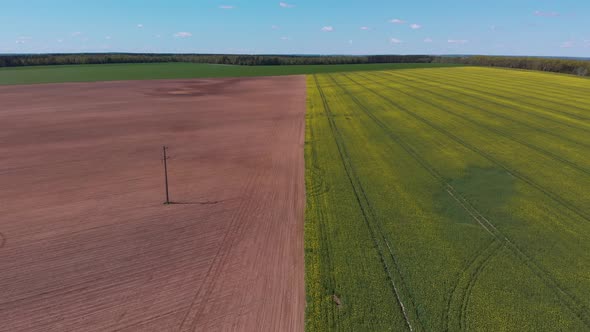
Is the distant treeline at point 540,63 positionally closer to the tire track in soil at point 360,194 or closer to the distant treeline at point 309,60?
the distant treeline at point 309,60

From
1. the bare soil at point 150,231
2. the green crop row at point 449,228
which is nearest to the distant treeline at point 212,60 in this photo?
the bare soil at point 150,231

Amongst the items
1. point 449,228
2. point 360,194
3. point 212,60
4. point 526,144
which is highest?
Answer: point 212,60

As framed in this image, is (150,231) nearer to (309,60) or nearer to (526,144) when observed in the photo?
(526,144)

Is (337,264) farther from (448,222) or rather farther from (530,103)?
(530,103)

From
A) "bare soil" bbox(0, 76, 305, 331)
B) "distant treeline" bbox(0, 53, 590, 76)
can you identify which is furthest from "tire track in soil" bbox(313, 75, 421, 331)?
"distant treeline" bbox(0, 53, 590, 76)

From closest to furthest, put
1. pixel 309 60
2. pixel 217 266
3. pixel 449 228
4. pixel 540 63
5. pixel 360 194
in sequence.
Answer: pixel 217 266 < pixel 449 228 < pixel 360 194 < pixel 540 63 < pixel 309 60

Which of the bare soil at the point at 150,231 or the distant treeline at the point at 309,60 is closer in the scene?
the bare soil at the point at 150,231

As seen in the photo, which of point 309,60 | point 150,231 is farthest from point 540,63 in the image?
point 150,231
